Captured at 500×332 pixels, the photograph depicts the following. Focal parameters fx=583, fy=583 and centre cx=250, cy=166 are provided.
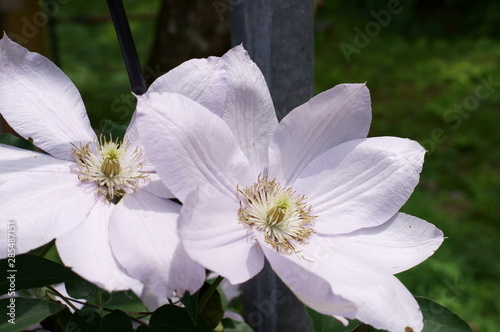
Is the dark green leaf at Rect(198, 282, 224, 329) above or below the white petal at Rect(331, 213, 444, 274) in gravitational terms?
below

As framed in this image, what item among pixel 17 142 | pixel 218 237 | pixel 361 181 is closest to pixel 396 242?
pixel 361 181

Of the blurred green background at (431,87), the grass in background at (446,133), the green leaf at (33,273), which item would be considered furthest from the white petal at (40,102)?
the blurred green background at (431,87)

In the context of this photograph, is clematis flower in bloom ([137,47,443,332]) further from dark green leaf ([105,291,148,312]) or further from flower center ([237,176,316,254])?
dark green leaf ([105,291,148,312])

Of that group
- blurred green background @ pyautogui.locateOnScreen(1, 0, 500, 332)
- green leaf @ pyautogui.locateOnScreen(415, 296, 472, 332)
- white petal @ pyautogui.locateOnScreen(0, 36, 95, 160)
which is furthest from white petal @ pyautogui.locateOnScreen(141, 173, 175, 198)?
blurred green background @ pyautogui.locateOnScreen(1, 0, 500, 332)

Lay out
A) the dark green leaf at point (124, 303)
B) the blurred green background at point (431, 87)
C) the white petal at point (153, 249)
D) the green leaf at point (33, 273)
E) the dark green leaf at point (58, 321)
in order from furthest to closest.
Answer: the blurred green background at point (431, 87), the dark green leaf at point (124, 303), the dark green leaf at point (58, 321), the green leaf at point (33, 273), the white petal at point (153, 249)

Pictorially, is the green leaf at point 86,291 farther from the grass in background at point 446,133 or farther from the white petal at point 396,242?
the grass in background at point 446,133

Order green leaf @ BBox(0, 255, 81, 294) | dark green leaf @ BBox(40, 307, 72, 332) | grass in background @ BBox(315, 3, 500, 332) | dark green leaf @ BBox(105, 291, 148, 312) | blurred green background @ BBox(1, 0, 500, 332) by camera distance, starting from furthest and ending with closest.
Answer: blurred green background @ BBox(1, 0, 500, 332) → grass in background @ BBox(315, 3, 500, 332) → dark green leaf @ BBox(105, 291, 148, 312) → dark green leaf @ BBox(40, 307, 72, 332) → green leaf @ BBox(0, 255, 81, 294)

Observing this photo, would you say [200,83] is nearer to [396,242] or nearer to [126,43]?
[126,43]
